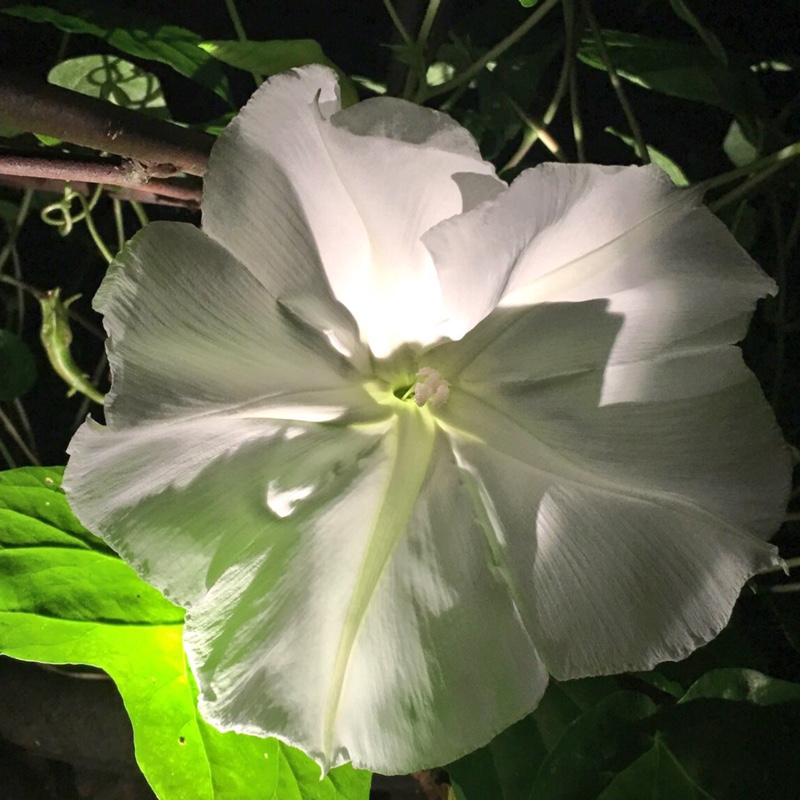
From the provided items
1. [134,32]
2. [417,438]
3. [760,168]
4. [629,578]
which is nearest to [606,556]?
[629,578]

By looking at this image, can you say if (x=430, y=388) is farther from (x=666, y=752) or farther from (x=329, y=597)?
(x=666, y=752)

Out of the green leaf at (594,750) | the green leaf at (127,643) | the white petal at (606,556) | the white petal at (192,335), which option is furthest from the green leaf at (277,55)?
the green leaf at (594,750)

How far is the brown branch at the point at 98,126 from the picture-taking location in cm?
54

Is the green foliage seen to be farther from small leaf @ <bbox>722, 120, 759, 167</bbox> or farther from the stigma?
small leaf @ <bbox>722, 120, 759, 167</bbox>

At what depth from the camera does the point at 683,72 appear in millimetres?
829

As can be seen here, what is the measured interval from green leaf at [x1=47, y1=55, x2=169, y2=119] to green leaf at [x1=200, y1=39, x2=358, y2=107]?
26 centimetres

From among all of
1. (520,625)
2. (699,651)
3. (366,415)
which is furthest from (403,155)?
(699,651)

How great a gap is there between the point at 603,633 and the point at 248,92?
847 millimetres

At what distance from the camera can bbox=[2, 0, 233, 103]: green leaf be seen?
0.77 metres

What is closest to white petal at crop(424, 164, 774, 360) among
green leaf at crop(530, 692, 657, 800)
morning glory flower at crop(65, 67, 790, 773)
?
morning glory flower at crop(65, 67, 790, 773)

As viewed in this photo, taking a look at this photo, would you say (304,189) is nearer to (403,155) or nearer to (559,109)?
(403,155)

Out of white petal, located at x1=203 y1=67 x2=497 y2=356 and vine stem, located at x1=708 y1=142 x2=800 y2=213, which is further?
vine stem, located at x1=708 y1=142 x2=800 y2=213

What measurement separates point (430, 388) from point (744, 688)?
45 centimetres

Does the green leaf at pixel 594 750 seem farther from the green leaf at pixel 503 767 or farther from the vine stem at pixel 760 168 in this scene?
the vine stem at pixel 760 168
